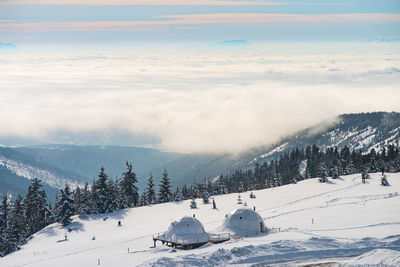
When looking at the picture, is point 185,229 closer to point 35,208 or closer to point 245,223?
point 245,223

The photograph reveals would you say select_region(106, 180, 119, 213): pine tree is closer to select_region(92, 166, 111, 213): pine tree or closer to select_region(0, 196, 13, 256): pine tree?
select_region(92, 166, 111, 213): pine tree

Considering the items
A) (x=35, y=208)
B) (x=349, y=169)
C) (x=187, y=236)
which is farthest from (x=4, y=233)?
(x=349, y=169)

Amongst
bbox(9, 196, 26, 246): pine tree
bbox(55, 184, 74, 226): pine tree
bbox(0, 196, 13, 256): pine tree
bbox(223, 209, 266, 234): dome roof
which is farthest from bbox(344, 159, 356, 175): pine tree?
bbox(0, 196, 13, 256): pine tree

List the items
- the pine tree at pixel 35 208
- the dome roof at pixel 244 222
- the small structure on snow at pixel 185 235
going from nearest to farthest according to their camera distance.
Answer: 1. the small structure on snow at pixel 185 235
2. the dome roof at pixel 244 222
3. the pine tree at pixel 35 208

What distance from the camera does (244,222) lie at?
60.0m

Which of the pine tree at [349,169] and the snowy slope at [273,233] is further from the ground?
the pine tree at [349,169]

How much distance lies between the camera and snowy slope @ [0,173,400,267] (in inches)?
1844

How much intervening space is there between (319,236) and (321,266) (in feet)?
27.4

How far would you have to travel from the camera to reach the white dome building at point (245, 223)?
59.3 metres

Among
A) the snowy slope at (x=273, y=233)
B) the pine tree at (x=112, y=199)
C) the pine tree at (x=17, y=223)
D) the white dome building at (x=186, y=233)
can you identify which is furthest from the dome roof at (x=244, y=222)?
the pine tree at (x=17, y=223)

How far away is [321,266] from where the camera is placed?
1742 inches

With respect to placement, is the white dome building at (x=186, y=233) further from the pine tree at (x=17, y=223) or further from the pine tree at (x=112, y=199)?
the pine tree at (x=112, y=199)

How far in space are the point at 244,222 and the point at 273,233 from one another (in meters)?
3.79

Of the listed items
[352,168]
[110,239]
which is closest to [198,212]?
[110,239]
